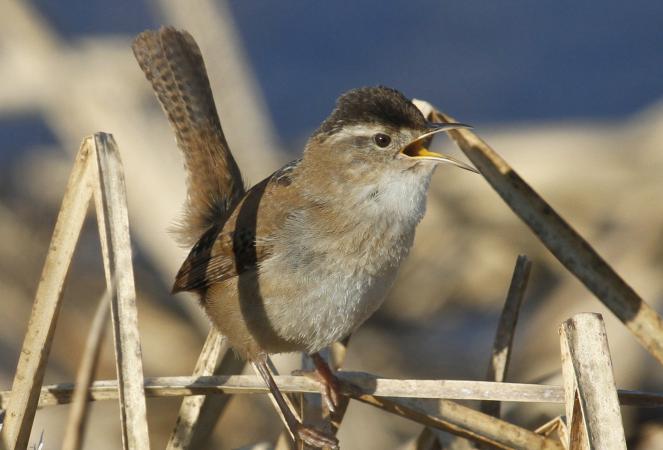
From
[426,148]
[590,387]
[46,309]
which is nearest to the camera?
[590,387]

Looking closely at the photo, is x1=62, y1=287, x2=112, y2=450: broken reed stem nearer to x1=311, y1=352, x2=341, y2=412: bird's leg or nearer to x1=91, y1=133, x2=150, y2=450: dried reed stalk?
x1=91, y1=133, x2=150, y2=450: dried reed stalk

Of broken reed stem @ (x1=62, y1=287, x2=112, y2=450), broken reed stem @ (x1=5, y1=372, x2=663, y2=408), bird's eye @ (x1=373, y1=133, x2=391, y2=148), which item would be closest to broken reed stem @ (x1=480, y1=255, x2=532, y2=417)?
broken reed stem @ (x1=5, y1=372, x2=663, y2=408)

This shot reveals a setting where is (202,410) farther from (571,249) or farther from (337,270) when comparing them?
(571,249)

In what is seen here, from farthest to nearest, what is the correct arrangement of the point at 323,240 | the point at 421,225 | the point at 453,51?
the point at 453,51
the point at 421,225
the point at 323,240

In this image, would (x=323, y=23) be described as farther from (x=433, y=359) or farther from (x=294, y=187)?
(x=294, y=187)

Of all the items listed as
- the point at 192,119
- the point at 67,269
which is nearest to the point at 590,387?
the point at 67,269

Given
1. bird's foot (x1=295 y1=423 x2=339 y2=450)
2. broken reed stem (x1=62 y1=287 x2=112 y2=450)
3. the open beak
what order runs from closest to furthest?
broken reed stem (x1=62 y1=287 x2=112 y2=450) → bird's foot (x1=295 y1=423 x2=339 y2=450) → the open beak
